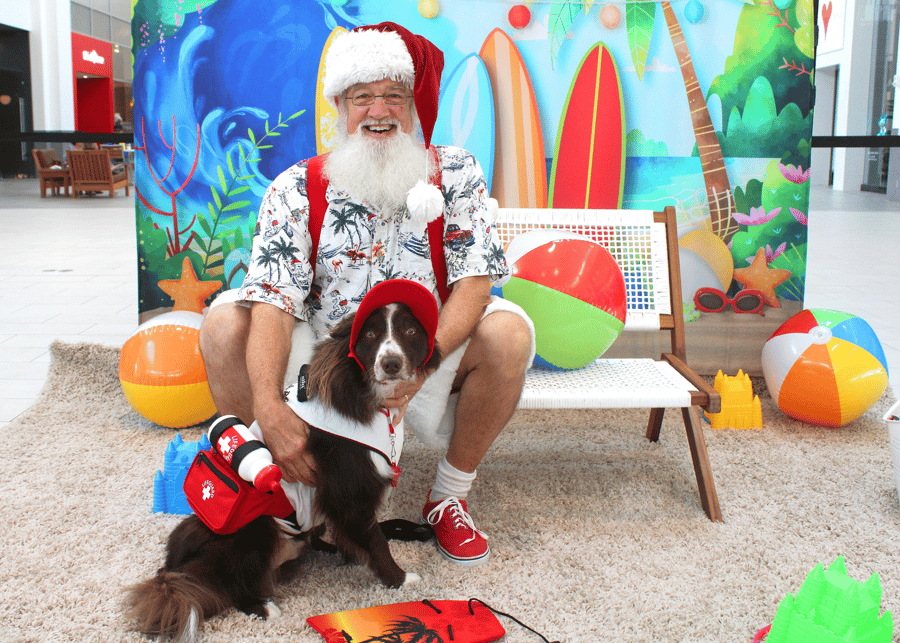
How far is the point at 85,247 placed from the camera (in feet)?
20.9

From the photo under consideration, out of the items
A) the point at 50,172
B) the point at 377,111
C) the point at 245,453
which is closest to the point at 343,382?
the point at 245,453

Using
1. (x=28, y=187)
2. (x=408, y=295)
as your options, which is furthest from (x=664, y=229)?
(x=28, y=187)

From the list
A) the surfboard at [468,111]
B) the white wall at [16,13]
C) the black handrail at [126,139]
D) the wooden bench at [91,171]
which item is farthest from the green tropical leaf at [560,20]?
the white wall at [16,13]

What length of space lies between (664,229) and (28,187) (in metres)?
13.8

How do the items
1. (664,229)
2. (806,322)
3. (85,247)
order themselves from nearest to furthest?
(664,229)
(806,322)
(85,247)

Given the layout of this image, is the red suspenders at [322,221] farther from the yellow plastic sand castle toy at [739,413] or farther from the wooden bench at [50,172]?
the wooden bench at [50,172]

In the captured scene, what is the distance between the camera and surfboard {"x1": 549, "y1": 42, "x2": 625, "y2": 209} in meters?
2.76

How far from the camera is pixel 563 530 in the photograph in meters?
1.82

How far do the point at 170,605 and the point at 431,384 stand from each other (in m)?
0.73

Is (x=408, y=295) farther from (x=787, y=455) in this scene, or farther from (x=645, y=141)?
(x=645, y=141)

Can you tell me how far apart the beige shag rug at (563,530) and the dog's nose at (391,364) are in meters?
0.54

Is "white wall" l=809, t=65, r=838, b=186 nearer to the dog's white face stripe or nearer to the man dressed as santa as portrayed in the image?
the man dressed as santa

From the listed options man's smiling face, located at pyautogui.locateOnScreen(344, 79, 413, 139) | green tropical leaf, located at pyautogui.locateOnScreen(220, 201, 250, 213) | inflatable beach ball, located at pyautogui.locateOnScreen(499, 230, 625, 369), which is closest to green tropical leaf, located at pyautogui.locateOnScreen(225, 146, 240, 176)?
green tropical leaf, located at pyautogui.locateOnScreen(220, 201, 250, 213)

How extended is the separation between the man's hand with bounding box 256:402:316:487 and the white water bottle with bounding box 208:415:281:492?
54 millimetres
